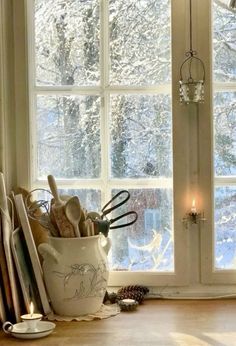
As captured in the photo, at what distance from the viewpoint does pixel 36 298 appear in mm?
1681

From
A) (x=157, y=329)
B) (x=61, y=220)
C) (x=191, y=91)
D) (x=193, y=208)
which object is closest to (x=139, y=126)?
(x=191, y=91)

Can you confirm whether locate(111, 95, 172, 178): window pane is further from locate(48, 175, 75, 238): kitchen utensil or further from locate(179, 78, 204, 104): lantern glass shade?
locate(48, 175, 75, 238): kitchen utensil

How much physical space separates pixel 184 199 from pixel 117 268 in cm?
29

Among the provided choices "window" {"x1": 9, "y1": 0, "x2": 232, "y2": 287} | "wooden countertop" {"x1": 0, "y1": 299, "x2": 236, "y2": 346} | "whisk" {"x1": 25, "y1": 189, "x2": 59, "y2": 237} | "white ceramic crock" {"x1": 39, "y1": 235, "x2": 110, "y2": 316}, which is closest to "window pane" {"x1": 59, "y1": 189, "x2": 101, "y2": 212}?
"window" {"x1": 9, "y1": 0, "x2": 232, "y2": 287}

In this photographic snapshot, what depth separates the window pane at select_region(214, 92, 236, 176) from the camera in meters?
1.83

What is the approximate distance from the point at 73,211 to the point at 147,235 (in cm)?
33

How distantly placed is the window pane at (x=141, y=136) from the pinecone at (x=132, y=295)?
13.7 inches

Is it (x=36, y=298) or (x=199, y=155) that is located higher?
(x=199, y=155)

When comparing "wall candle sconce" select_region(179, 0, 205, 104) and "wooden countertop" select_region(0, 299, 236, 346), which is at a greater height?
"wall candle sconce" select_region(179, 0, 205, 104)

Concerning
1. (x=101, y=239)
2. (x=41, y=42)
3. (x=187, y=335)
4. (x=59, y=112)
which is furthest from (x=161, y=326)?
(x=41, y=42)

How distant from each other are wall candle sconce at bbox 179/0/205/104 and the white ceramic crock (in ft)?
1.62

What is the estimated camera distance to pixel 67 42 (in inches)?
73.7

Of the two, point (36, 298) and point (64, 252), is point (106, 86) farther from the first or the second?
point (36, 298)

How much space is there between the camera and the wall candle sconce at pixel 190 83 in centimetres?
177
